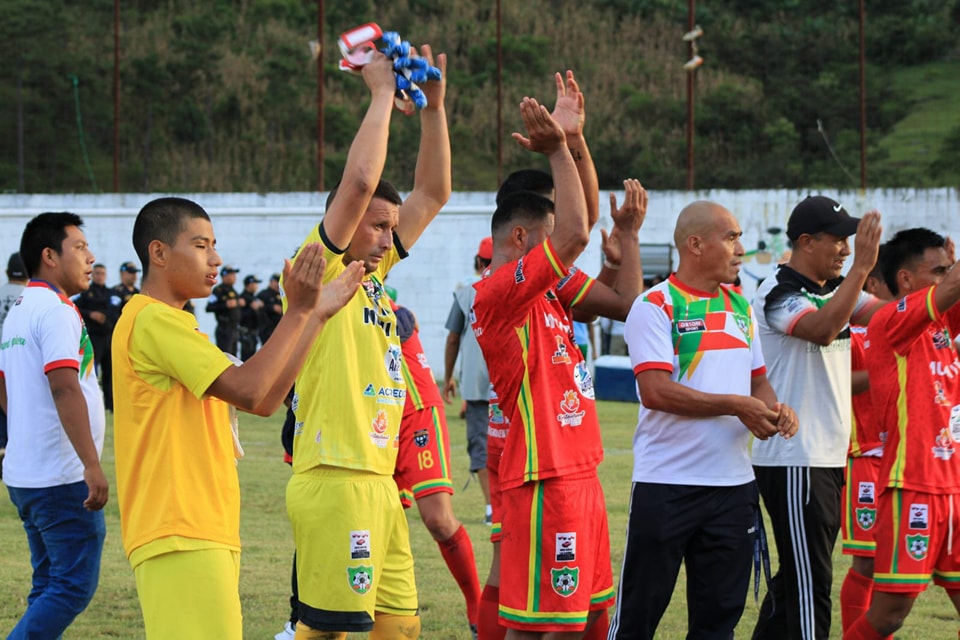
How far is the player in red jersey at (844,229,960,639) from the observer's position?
5594 mm

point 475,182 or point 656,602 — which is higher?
point 475,182

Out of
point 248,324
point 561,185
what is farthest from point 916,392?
point 248,324

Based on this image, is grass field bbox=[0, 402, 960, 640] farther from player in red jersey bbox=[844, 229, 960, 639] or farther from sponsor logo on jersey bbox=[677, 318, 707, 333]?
sponsor logo on jersey bbox=[677, 318, 707, 333]

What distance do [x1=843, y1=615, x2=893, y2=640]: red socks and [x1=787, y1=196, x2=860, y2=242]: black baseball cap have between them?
1796 millimetres

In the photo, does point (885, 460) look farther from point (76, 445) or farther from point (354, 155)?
point (76, 445)

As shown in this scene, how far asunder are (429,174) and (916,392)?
258cm

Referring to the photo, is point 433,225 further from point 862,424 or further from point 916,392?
point 916,392

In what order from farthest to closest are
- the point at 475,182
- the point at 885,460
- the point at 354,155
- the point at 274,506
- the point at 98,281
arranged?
1. the point at 475,182
2. the point at 98,281
3. the point at 274,506
4. the point at 885,460
5. the point at 354,155

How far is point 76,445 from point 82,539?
1.47ft

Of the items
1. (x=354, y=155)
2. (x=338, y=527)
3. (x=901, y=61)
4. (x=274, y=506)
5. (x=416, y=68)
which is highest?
(x=901, y=61)

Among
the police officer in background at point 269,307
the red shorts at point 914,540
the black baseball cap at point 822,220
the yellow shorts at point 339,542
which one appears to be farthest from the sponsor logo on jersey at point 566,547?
the police officer in background at point 269,307

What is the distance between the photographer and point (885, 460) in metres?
5.85

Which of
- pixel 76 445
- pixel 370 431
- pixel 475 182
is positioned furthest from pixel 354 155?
pixel 475 182

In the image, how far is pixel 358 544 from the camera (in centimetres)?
455
